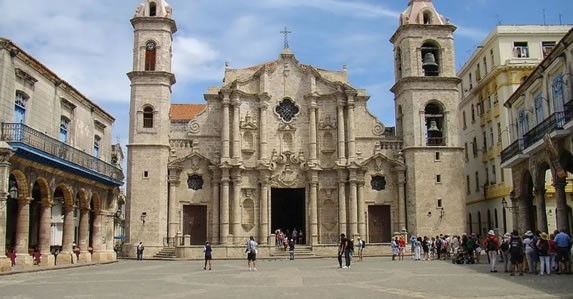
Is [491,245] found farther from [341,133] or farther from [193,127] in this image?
[193,127]

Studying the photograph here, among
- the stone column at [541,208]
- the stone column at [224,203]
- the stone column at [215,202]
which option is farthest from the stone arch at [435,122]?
the stone column at [215,202]

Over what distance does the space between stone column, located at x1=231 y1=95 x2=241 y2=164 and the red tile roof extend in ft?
34.0

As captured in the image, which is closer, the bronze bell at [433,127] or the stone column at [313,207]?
the stone column at [313,207]

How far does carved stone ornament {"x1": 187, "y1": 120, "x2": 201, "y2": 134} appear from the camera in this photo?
40.6 metres

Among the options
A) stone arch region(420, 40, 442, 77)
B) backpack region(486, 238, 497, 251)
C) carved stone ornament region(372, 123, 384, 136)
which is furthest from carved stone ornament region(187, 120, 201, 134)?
backpack region(486, 238, 497, 251)

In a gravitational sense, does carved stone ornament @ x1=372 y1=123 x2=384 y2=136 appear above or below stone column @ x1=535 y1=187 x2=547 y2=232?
above

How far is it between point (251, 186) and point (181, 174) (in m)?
4.77

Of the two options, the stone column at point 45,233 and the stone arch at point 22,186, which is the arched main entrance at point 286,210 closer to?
the stone column at point 45,233

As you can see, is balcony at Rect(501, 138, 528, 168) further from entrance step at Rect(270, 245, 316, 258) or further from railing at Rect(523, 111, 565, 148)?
entrance step at Rect(270, 245, 316, 258)

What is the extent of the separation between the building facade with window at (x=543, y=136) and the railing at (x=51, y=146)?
2013cm

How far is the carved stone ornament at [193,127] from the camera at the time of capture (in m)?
40.6

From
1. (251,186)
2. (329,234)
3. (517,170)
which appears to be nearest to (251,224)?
(251,186)

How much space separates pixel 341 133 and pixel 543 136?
59.8ft

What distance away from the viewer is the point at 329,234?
3994 cm
